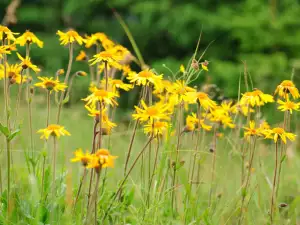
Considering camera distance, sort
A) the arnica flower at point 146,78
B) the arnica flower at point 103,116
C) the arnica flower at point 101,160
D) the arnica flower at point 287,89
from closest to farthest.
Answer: the arnica flower at point 101,160 → the arnica flower at point 103,116 → the arnica flower at point 146,78 → the arnica flower at point 287,89

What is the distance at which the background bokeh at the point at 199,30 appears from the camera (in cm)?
912

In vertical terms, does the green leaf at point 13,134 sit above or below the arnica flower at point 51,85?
below

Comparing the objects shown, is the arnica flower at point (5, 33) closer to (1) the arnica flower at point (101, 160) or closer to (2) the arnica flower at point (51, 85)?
(2) the arnica flower at point (51, 85)

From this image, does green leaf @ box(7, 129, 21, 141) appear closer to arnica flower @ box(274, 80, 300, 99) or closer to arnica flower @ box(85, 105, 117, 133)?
arnica flower @ box(85, 105, 117, 133)

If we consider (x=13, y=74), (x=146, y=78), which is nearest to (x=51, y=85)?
(x=13, y=74)

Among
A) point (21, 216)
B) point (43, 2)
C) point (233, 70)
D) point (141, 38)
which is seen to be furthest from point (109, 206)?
point (43, 2)

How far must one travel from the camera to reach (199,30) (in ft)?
34.9

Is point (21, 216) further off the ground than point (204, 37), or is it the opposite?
point (204, 37)

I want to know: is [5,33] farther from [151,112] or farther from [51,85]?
[151,112]

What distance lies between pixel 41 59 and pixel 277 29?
17.3ft

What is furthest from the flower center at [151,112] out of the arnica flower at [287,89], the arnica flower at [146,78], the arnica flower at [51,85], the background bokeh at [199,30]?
the background bokeh at [199,30]

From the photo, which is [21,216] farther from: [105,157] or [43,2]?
[43,2]

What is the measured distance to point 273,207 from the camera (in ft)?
6.96

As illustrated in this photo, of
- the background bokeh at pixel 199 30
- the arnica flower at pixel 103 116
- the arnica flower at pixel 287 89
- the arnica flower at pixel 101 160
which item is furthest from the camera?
the background bokeh at pixel 199 30
